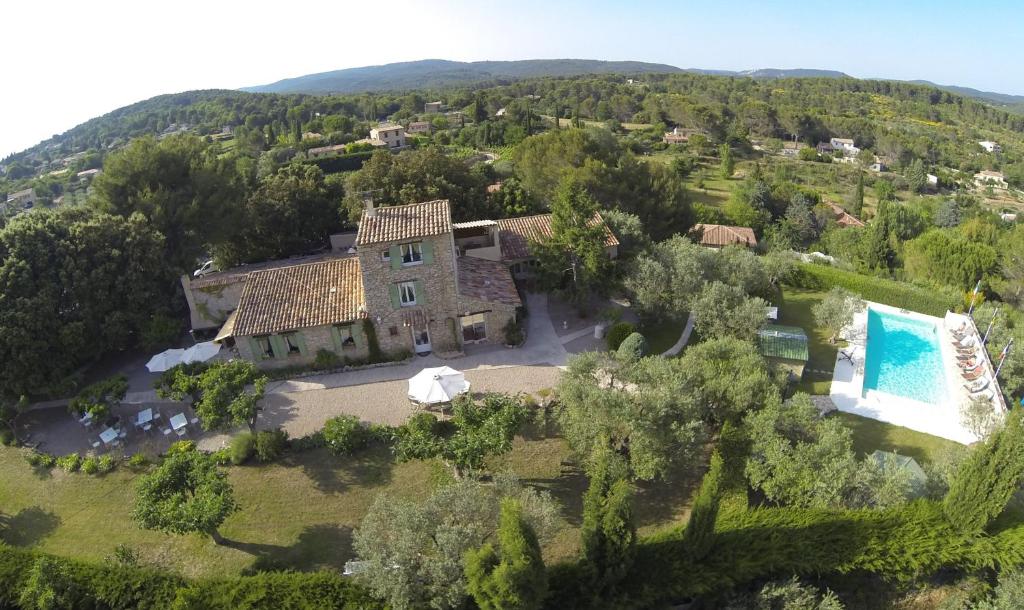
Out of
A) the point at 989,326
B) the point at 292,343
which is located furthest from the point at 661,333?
the point at 292,343

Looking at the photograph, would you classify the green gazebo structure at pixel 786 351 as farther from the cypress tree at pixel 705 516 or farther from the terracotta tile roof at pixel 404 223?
the terracotta tile roof at pixel 404 223

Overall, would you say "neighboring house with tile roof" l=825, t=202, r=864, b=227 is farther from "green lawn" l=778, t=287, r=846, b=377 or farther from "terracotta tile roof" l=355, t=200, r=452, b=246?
"terracotta tile roof" l=355, t=200, r=452, b=246

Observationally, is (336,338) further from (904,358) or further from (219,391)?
(904,358)

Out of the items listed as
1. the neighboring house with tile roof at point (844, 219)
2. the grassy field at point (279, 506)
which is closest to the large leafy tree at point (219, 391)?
the grassy field at point (279, 506)

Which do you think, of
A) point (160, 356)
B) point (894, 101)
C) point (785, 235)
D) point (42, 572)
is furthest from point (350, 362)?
point (894, 101)

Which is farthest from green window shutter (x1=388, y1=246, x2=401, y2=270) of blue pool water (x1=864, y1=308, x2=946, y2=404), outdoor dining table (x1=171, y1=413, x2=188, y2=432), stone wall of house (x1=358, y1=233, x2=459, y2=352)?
blue pool water (x1=864, y1=308, x2=946, y2=404)
